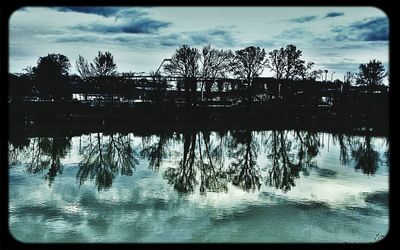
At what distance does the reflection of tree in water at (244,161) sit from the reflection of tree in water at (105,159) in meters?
3.41

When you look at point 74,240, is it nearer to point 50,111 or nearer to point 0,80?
point 0,80

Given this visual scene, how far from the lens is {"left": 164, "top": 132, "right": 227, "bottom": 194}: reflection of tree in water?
10412 millimetres

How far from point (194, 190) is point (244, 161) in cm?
470

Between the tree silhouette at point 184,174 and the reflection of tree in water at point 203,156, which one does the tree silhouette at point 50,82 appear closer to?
the reflection of tree in water at point 203,156

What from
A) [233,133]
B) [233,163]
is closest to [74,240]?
[233,163]

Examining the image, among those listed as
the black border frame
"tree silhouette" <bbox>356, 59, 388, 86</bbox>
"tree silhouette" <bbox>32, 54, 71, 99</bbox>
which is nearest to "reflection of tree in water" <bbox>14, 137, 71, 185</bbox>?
the black border frame

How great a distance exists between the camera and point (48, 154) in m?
14.3

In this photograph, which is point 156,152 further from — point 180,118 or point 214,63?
point 214,63

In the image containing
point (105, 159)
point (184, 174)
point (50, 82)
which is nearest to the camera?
point (184, 174)

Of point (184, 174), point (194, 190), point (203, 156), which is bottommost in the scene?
point (194, 190)

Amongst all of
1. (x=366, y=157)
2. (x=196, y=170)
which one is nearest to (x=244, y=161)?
(x=196, y=170)

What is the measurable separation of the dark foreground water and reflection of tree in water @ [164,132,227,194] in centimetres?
3

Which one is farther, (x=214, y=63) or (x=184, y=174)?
(x=214, y=63)
